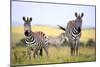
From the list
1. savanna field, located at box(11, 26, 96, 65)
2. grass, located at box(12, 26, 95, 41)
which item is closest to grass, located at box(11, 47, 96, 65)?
savanna field, located at box(11, 26, 96, 65)

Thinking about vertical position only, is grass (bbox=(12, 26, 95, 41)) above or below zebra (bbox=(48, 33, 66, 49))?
above

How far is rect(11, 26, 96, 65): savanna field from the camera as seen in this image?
2648 mm

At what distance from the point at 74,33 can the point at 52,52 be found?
1.34 feet

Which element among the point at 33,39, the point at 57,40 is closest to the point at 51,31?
the point at 57,40

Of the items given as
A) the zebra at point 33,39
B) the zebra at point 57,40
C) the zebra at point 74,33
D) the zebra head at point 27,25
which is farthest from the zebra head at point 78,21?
the zebra head at point 27,25

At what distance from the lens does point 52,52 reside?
2.84m

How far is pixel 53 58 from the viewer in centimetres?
285

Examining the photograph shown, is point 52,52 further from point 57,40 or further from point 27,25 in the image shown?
point 27,25

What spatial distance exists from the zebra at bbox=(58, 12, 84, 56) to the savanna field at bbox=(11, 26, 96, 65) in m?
0.06

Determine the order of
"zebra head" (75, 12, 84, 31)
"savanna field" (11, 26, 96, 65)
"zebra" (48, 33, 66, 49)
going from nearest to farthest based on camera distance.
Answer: "savanna field" (11, 26, 96, 65) → "zebra" (48, 33, 66, 49) → "zebra head" (75, 12, 84, 31)

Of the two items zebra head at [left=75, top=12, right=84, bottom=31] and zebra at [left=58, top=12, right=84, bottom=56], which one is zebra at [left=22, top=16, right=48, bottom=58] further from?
zebra head at [left=75, top=12, right=84, bottom=31]

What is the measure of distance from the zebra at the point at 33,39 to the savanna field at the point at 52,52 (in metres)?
0.05
